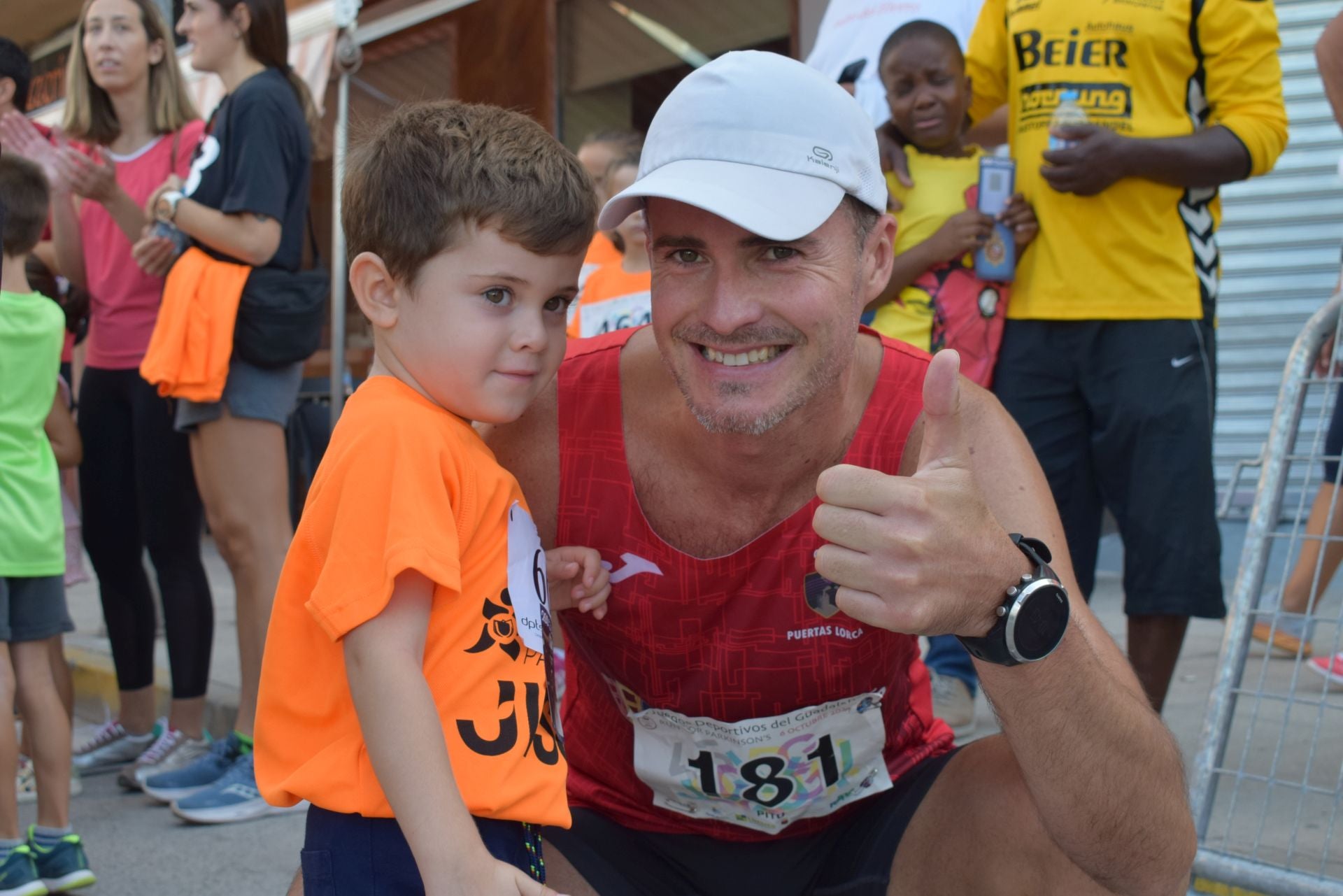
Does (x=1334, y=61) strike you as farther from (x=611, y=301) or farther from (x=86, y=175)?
(x=86, y=175)

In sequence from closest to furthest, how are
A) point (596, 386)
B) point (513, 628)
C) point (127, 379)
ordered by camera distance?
point (513, 628) < point (596, 386) < point (127, 379)

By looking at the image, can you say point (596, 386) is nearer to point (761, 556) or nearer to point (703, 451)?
point (703, 451)

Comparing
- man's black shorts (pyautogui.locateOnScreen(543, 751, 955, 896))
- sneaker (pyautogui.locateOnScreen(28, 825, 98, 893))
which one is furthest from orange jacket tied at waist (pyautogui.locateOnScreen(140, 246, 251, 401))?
man's black shorts (pyautogui.locateOnScreen(543, 751, 955, 896))

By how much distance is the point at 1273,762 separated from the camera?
3008 mm

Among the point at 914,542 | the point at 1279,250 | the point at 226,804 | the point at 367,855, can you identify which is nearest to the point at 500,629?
the point at 367,855

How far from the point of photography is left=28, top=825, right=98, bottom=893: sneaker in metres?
3.09

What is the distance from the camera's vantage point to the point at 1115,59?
336 cm

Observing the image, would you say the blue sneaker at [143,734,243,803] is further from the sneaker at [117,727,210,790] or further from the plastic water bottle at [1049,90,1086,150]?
the plastic water bottle at [1049,90,1086,150]

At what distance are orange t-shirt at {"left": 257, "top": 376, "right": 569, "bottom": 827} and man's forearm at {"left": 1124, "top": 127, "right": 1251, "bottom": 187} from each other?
2.02 m

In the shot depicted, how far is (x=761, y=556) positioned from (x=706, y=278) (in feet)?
1.44

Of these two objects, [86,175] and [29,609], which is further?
[86,175]

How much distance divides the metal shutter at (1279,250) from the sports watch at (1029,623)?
4.85m

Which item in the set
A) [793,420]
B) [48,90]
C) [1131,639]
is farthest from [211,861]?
[48,90]

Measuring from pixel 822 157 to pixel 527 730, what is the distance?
3.06 feet
